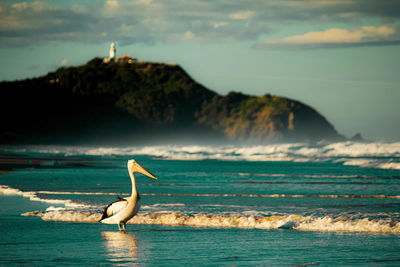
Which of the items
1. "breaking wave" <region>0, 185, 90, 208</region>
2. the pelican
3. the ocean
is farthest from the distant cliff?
the pelican

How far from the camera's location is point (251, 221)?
14.7 m

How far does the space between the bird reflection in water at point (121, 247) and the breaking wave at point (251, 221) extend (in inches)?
82.9

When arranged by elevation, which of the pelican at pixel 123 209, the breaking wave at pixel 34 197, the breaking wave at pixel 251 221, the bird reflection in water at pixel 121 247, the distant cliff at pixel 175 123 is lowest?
the distant cliff at pixel 175 123

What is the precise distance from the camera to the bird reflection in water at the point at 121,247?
10414 millimetres

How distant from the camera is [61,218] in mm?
15586

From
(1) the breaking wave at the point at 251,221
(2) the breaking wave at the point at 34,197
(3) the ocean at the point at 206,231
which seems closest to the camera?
(3) the ocean at the point at 206,231

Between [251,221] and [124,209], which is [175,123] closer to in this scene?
[251,221]

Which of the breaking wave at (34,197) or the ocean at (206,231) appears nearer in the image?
the ocean at (206,231)

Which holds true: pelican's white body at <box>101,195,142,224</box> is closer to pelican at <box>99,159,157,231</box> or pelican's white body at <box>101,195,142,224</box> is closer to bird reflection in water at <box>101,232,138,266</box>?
pelican at <box>99,159,157,231</box>

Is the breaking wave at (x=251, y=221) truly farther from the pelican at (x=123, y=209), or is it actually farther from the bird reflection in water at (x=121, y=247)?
the bird reflection in water at (x=121, y=247)

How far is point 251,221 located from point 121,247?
13.7 feet

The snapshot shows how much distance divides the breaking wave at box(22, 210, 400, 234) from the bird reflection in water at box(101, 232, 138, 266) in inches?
82.9

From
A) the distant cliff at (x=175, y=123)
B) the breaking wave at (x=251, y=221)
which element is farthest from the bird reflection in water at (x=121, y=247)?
the distant cliff at (x=175, y=123)

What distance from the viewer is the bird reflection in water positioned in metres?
10.4
